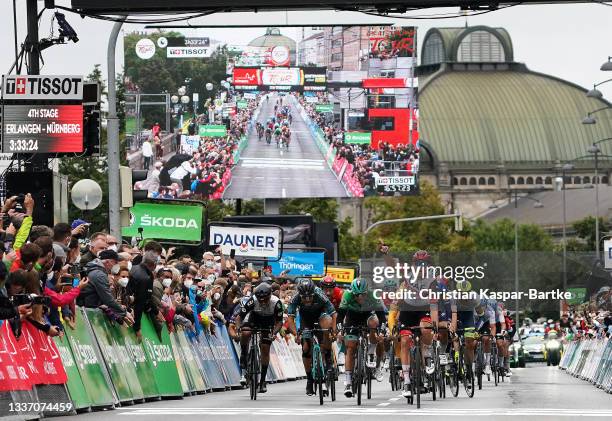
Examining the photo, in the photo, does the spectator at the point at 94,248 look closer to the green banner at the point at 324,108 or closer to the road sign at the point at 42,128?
the road sign at the point at 42,128

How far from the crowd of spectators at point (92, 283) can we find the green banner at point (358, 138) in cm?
2821

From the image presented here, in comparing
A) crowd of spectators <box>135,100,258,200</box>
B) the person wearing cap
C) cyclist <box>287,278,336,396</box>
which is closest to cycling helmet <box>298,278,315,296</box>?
cyclist <box>287,278,336,396</box>

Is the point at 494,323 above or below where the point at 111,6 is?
below

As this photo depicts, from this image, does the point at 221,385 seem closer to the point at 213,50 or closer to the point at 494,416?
the point at 494,416

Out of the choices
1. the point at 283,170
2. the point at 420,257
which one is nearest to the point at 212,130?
the point at 283,170

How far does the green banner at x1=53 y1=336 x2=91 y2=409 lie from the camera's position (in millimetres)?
19516

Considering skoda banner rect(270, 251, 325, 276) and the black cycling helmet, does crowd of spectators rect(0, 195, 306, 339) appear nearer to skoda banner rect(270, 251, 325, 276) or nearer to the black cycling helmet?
the black cycling helmet

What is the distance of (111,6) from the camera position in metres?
20.6

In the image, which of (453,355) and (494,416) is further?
(453,355)

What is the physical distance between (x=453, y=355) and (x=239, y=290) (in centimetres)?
496

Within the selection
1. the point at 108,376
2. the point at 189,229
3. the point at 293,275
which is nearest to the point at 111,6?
the point at 108,376

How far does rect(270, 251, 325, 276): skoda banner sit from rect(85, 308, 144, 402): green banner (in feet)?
89.2

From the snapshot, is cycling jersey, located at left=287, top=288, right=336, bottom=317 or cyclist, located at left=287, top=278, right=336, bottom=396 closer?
cyclist, located at left=287, top=278, right=336, bottom=396

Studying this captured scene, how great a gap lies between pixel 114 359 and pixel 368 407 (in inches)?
118
